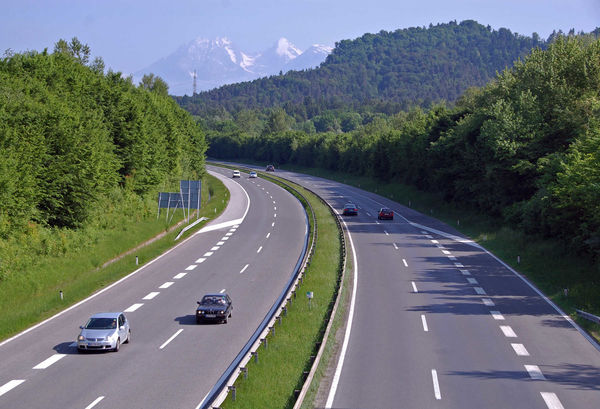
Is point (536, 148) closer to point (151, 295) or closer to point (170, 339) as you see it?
point (151, 295)

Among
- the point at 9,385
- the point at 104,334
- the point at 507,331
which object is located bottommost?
the point at 9,385

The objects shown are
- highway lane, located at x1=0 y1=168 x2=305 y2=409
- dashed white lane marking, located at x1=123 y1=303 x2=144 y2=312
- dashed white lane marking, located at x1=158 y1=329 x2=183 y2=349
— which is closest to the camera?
highway lane, located at x1=0 y1=168 x2=305 y2=409

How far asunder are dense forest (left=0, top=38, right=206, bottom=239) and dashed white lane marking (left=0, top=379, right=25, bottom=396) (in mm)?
17924

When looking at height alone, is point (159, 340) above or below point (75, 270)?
above

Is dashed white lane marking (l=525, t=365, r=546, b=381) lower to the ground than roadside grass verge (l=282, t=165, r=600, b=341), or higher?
lower

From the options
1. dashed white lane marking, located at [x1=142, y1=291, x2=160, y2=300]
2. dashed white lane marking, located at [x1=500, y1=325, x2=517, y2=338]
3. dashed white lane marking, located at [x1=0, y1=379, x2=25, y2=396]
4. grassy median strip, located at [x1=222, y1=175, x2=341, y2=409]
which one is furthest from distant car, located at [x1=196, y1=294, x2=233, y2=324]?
dashed white lane marking, located at [x1=500, y1=325, x2=517, y2=338]

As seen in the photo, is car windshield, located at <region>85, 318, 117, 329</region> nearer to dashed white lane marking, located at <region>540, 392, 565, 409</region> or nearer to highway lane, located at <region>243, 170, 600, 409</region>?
highway lane, located at <region>243, 170, 600, 409</region>

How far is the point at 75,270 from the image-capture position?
40812 millimetres

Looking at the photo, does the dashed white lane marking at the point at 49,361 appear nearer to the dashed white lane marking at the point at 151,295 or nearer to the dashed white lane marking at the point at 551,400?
the dashed white lane marking at the point at 151,295

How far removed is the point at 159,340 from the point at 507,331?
573 inches

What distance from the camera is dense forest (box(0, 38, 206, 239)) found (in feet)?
130

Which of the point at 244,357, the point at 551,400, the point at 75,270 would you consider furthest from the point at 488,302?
the point at 75,270

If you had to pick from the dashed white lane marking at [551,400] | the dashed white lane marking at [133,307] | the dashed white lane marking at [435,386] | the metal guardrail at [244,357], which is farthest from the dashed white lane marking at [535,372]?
the dashed white lane marking at [133,307]

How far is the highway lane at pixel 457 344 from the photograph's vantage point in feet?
61.6
